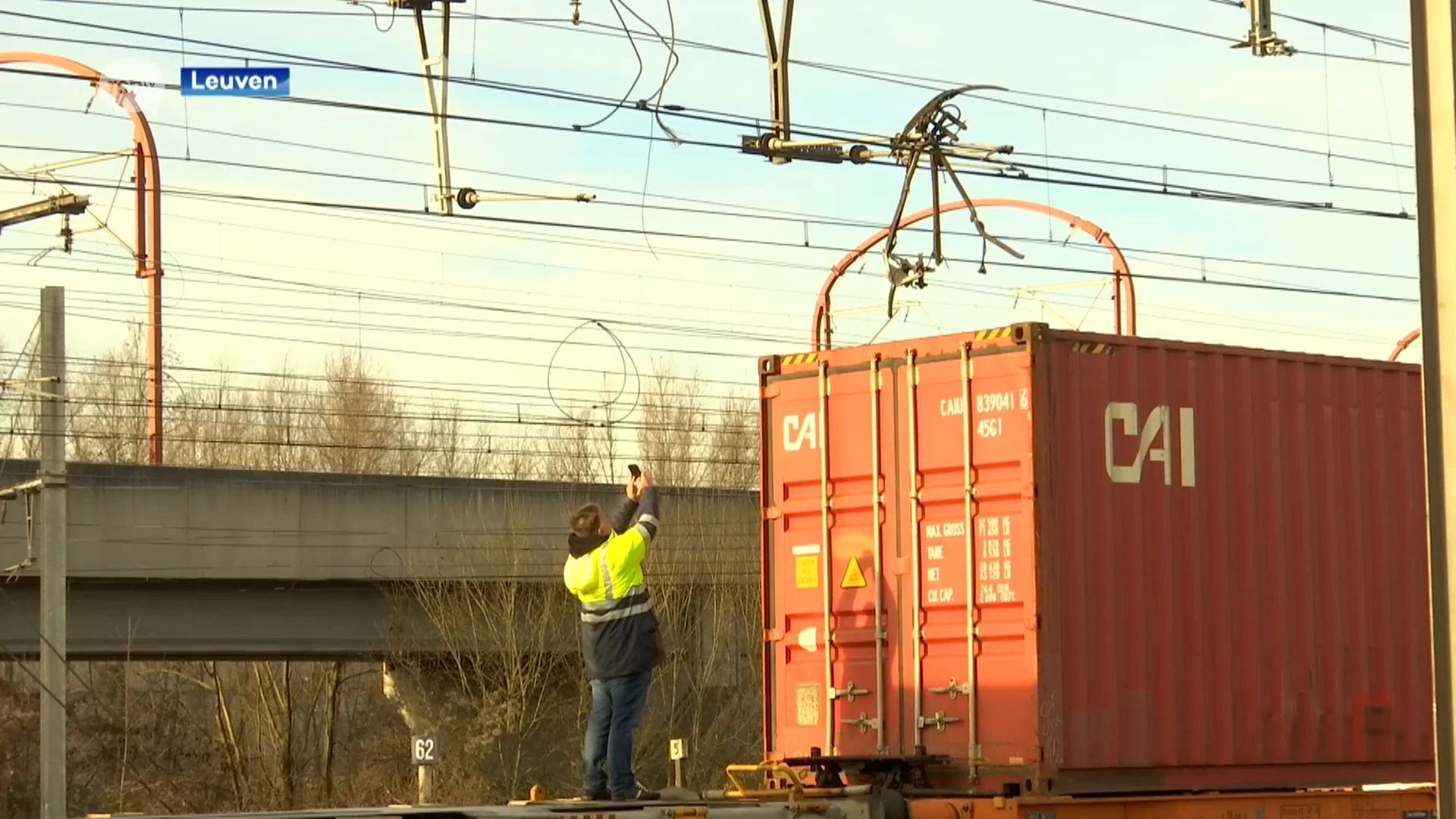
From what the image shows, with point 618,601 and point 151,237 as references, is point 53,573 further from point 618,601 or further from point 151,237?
point 618,601

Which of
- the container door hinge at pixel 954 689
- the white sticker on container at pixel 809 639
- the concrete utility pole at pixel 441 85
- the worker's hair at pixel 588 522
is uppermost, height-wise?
the concrete utility pole at pixel 441 85

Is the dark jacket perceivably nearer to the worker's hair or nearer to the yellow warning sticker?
the worker's hair

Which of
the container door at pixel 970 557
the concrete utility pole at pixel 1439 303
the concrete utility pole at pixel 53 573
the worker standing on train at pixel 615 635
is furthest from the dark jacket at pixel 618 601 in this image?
the concrete utility pole at pixel 53 573

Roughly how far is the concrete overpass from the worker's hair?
56.4 ft

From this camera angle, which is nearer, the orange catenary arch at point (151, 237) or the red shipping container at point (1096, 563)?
the red shipping container at point (1096, 563)

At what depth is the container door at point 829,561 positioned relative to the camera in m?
12.6

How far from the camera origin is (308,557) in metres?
31.3

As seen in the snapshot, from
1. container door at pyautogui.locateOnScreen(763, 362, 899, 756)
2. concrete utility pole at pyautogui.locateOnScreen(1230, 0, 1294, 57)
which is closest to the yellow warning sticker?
container door at pyautogui.locateOnScreen(763, 362, 899, 756)

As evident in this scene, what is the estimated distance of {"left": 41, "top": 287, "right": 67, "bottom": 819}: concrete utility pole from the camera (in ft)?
67.8

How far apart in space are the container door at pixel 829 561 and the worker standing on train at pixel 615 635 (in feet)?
3.70

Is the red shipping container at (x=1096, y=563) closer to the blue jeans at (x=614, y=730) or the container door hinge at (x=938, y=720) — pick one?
the container door hinge at (x=938, y=720)

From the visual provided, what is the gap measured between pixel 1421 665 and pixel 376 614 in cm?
2331

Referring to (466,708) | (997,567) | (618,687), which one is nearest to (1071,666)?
(997,567)

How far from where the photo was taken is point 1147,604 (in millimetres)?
12289
